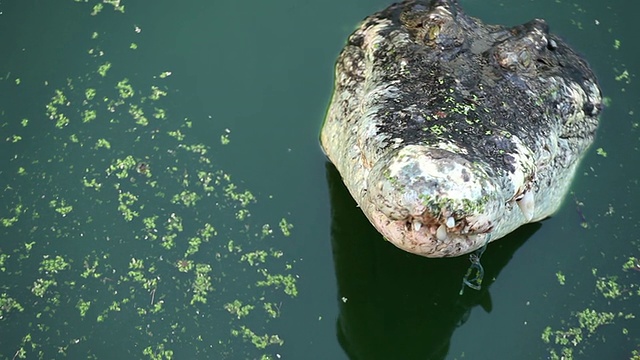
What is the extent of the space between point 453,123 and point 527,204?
1.95 feet

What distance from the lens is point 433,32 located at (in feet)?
12.3

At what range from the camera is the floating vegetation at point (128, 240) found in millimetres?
3662

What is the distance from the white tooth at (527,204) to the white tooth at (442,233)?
0.54 m

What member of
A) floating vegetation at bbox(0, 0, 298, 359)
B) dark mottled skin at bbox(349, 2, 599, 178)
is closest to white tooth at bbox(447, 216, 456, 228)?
dark mottled skin at bbox(349, 2, 599, 178)

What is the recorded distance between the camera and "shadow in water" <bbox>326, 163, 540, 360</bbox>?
3729 mm

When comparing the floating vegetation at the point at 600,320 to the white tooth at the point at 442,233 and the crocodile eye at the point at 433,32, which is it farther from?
the crocodile eye at the point at 433,32

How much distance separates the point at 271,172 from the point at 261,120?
31 centimetres

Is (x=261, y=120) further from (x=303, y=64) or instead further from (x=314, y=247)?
(x=314, y=247)

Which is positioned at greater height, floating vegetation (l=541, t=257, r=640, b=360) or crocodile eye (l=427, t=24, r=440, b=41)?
crocodile eye (l=427, t=24, r=440, b=41)

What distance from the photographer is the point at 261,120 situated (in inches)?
166

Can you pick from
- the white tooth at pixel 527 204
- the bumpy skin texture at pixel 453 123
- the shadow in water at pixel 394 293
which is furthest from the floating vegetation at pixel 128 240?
the white tooth at pixel 527 204

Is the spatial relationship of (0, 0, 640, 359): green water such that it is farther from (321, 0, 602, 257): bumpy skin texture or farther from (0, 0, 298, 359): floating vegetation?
(321, 0, 602, 257): bumpy skin texture

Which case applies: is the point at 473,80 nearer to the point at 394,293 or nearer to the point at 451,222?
the point at 451,222

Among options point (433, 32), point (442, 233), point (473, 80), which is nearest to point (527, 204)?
point (473, 80)
